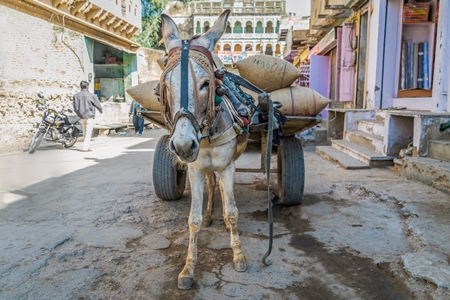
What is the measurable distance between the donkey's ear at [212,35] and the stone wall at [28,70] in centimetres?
882

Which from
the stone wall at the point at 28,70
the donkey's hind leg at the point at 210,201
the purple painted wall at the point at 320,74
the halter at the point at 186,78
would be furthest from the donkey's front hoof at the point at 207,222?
the purple painted wall at the point at 320,74

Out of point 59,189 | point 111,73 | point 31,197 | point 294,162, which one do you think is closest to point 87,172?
point 59,189

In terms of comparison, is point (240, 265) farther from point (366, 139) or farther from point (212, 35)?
point (366, 139)

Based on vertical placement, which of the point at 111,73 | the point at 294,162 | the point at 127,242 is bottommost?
the point at 127,242

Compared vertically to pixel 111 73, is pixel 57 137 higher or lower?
lower

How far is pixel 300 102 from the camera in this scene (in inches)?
152

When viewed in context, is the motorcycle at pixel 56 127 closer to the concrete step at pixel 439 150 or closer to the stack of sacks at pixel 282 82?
the stack of sacks at pixel 282 82

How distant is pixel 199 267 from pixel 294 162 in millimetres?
1780

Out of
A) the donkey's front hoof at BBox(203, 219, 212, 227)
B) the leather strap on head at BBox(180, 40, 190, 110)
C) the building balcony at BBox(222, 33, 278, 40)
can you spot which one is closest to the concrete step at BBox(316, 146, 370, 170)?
the donkey's front hoof at BBox(203, 219, 212, 227)

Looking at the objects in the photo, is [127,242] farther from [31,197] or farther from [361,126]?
[361,126]

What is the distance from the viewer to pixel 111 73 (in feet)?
63.0

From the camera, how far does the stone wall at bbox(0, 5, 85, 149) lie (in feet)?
31.2

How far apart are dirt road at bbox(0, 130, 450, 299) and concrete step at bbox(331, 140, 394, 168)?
1.98ft

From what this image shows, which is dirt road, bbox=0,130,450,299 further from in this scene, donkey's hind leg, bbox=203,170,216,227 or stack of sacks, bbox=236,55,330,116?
stack of sacks, bbox=236,55,330,116
